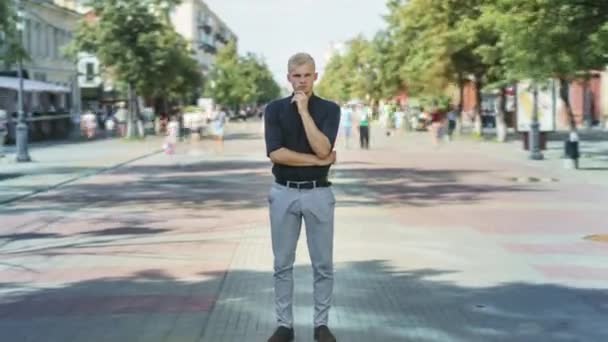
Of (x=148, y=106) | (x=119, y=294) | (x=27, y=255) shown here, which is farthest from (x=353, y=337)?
(x=148, y=106)

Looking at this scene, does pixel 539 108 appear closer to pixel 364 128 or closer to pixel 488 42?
pixel 488 42

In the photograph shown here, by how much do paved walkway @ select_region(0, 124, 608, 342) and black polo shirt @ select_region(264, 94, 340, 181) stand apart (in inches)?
50.2

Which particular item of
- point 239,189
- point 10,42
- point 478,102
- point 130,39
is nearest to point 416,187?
point 239,189

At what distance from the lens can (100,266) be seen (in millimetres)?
10211

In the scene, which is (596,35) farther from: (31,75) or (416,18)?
(31,75)

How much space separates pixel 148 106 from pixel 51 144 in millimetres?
43435

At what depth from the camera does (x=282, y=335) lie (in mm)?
6258

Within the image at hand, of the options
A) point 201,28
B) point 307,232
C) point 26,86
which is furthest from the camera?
point 201,28

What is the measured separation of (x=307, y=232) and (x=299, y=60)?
1081 millimetres

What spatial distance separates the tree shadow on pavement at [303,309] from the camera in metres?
6.77

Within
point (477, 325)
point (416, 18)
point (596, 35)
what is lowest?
point (477, 325)

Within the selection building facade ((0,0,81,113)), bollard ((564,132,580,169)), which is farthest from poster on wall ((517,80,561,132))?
building facade ((0,0,81,113))

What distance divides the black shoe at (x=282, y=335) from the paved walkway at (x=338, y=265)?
30 centimetres

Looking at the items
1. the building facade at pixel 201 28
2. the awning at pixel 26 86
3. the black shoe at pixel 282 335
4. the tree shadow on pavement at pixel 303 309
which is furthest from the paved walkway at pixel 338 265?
the building facade at pixel 201 28
